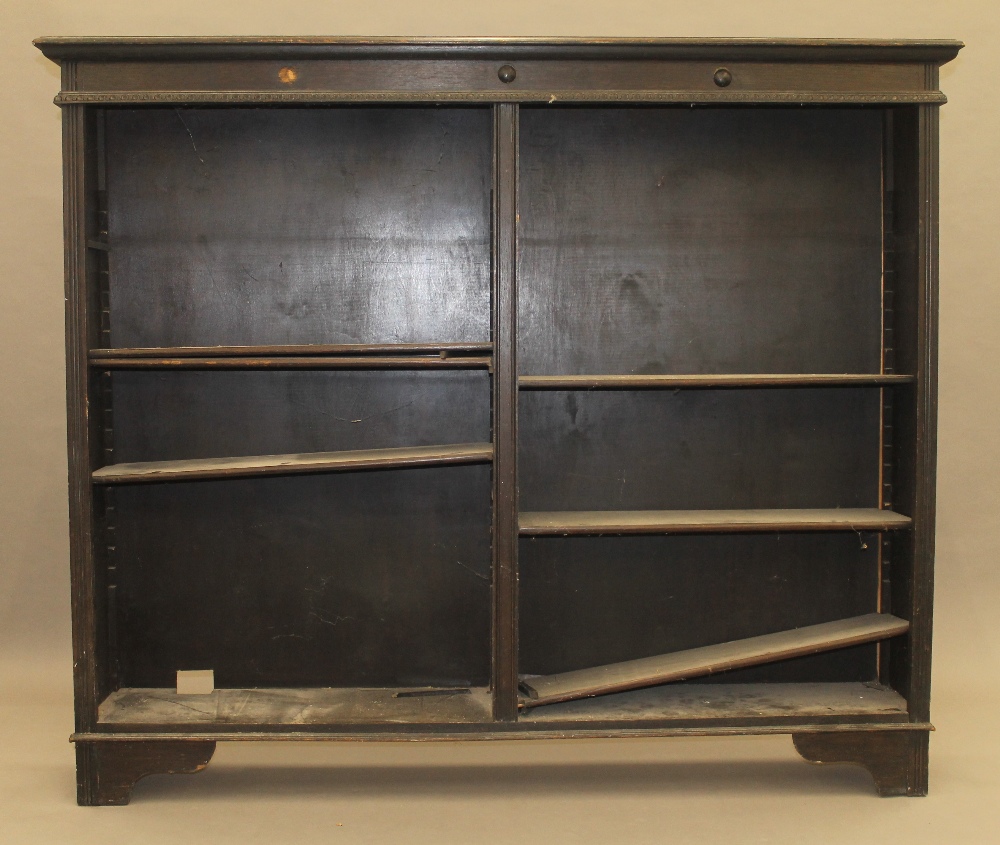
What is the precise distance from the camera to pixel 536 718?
9.11 ft

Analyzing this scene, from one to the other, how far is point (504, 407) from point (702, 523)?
2.26 ft

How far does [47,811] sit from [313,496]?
1187 mm

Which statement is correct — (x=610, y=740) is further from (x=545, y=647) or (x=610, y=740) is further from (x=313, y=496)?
(x=313, y=496)

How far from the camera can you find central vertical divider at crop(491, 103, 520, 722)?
2672 millimetres

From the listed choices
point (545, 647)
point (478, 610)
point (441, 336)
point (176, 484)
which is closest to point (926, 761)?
point (545, 647)

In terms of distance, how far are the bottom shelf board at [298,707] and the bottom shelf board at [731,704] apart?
260 millimetres

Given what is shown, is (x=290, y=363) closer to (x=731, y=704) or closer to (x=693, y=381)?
(x=693, y=381)

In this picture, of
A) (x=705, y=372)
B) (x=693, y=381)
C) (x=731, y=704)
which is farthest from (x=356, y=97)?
(x=731, y=704)

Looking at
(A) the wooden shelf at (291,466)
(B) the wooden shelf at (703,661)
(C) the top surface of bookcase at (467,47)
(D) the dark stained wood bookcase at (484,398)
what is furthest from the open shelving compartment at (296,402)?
(C) the top surface of bookcase at (467,47)

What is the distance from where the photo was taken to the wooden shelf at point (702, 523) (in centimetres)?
277

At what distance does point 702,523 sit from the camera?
280cm

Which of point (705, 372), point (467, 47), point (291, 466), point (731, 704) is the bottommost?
point (731, 704)

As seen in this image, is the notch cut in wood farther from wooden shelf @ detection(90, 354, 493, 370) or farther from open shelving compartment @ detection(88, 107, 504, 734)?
wooden shelf @ detection(90, 354, 493, 370)

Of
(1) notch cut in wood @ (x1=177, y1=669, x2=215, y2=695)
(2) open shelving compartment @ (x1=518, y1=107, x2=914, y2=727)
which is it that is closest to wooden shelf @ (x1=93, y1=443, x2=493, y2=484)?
(2) open shelving compartment @ (x1=518, y1=107, x2=914, y2=727)
